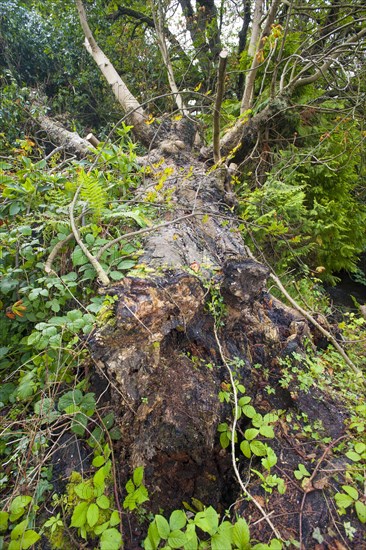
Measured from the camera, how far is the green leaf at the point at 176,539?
1.04 metres

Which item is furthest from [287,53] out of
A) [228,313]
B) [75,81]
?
[228,313]

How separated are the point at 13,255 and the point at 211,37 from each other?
7.17 metres

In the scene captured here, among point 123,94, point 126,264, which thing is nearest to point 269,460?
point 126,264

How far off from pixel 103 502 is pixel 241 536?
0.57 m

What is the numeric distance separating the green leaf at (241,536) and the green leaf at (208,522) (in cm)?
8

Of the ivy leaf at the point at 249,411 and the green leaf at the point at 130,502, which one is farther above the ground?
the green leaf at the point at 130,502

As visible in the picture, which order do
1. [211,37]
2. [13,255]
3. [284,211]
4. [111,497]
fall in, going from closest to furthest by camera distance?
[111,497], [13,255], [284,211], [211,37]

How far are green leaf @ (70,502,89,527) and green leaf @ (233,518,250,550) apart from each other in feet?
1.98

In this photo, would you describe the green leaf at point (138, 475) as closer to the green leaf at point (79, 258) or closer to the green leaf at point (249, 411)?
the green leaf at point (249, 411)

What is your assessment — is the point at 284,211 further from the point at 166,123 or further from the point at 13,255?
the point at 13,255

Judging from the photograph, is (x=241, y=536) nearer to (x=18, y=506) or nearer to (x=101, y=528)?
(x=101, y=528)

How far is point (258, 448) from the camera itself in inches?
54.9

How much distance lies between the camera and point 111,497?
4.12 feet

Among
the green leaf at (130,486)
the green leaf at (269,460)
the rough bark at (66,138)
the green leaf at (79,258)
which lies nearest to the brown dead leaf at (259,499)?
the green leaf at (269,460)
